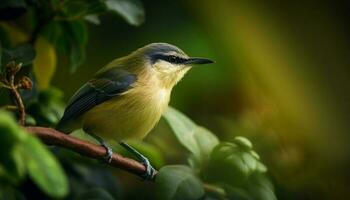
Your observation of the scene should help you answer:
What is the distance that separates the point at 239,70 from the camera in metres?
2.37

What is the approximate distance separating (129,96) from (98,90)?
10cm

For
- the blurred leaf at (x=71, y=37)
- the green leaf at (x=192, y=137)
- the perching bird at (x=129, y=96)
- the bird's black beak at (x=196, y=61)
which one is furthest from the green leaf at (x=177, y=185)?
the blurred leaf at (x=71, y=37)

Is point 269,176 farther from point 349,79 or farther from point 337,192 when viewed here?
point 349,79

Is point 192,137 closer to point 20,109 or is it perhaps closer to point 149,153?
point 149,153

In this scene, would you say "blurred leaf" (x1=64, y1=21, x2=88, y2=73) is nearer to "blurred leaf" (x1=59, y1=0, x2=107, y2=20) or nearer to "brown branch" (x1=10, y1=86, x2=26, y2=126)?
"blurred leaf" (x1=59, y1=0, x2=107, y2=20)

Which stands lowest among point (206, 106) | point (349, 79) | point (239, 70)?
point (206, 106)

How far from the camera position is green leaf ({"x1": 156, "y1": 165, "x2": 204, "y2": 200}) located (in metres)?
1.56

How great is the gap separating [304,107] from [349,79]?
0.15m

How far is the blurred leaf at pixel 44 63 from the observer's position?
2.26 metres

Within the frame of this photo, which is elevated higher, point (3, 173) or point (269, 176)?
point (3, 173)

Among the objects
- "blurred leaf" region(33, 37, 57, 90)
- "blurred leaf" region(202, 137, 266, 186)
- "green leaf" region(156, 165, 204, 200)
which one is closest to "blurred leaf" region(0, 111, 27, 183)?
"green leaf" region(156, 165, 204, 200)

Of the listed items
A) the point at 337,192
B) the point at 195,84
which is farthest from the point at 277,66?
the point at 195,84

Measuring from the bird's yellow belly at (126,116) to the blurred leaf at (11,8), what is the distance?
1.20 ft

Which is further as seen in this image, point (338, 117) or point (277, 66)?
point (277, 66)
